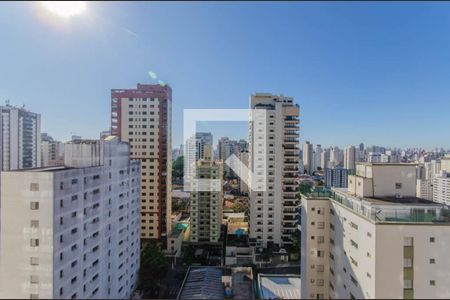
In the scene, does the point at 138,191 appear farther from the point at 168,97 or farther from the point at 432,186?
the point at 432,186

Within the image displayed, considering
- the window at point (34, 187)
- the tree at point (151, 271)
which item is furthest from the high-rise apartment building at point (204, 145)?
the window at point (34, 187)


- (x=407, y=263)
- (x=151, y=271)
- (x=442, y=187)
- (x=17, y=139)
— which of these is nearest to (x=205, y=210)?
(x=151, y=271)

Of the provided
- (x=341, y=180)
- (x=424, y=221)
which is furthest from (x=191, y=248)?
(x=341, y=180)

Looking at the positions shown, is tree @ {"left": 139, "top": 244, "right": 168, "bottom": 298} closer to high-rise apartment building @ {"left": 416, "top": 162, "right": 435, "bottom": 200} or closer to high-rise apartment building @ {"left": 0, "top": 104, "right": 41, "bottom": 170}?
high-rise apartment building @ {"left": 0, "top": 104, "right": 41, "bottom": 170}

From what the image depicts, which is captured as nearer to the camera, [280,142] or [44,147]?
[280,142]

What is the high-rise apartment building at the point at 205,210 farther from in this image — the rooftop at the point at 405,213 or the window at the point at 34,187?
the rooftop at the point at 405,213

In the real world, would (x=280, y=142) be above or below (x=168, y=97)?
below

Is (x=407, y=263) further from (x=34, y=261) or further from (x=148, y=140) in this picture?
(x=148, y=140)

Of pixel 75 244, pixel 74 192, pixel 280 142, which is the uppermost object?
pixel 280 142
